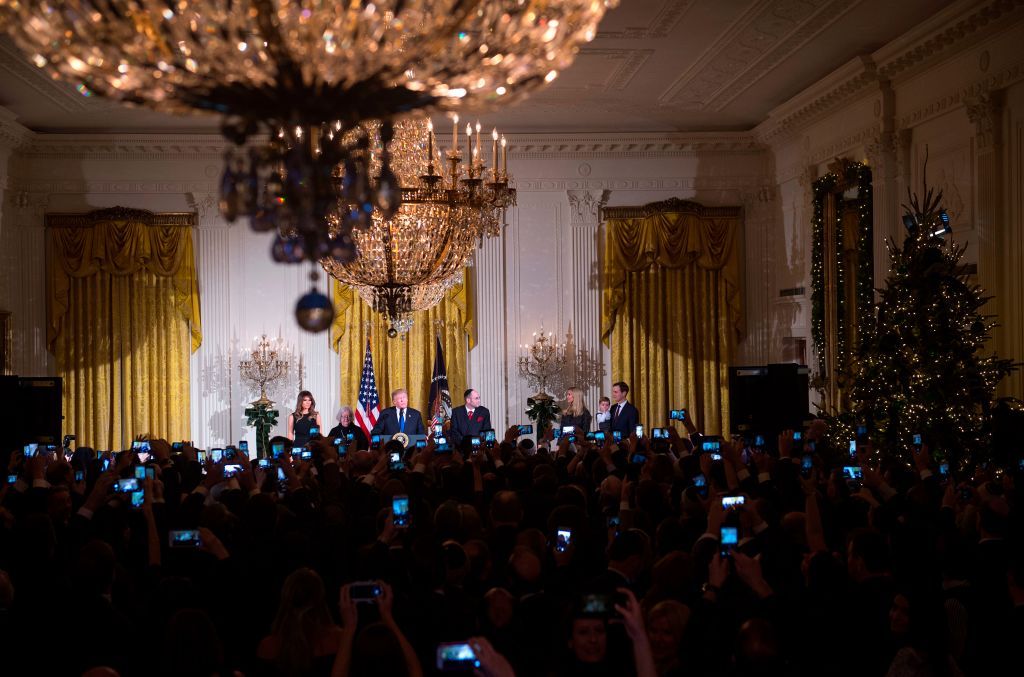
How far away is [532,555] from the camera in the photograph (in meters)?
4.84

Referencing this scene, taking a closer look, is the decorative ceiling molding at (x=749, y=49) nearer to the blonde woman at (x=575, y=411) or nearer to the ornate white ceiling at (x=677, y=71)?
the ornate white ceiling at (x=677, y=71)

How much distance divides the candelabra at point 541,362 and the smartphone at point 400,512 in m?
11.0

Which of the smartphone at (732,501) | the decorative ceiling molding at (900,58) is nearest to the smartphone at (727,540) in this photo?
the smartphone at (732,501)

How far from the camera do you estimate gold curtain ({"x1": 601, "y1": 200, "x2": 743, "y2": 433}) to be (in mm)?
16875

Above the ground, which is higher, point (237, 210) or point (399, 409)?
point (237, 210)

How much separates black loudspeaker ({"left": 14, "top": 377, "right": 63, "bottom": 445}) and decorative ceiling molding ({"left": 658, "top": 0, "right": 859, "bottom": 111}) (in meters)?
8.80

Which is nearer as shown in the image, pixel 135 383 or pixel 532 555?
pixel 532 555

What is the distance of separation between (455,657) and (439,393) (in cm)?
1279

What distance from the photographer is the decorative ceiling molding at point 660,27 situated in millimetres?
11438

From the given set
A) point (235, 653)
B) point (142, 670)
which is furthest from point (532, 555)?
point (142, 670)

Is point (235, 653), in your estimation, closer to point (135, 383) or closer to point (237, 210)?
point (237, 210)

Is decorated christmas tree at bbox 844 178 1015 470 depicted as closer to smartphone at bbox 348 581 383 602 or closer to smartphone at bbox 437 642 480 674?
smartphone at bbox 348 581 383 602

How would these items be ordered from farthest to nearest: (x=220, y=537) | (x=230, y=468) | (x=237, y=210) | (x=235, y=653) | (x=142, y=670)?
(x=230, y=468), (x=220, y=537), (x=235, y=653), (x=142, y=670), (x=237, y=210)

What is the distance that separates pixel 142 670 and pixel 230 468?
170 inches
